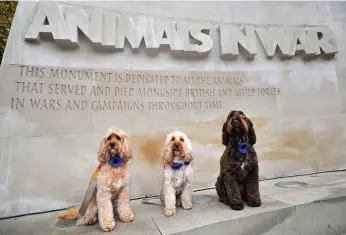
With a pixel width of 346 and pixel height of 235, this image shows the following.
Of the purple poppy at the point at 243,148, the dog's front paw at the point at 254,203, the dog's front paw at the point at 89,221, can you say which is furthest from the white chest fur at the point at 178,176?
the dog's front paw at the point at 89,221

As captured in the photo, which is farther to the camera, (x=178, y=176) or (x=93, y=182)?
(x=178, y=176)

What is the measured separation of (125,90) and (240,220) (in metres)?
2.92

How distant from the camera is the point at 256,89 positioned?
4.89 m

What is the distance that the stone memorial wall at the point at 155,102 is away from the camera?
11.7 feet

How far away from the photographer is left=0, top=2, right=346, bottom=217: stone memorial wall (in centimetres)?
356

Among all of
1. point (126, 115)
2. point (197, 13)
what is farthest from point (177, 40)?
point (126, 115)

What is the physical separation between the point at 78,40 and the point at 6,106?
166 cm

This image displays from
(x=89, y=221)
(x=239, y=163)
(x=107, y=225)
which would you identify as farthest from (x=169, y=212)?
(x=239, y=163)

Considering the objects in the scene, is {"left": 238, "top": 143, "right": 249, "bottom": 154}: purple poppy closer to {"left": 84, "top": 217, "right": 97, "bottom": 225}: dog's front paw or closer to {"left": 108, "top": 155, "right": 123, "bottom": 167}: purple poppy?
{"left": 108, "top": 155, "right": 123, "bottom": 167}: purple poppy

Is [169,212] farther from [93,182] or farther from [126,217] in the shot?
[93,182]

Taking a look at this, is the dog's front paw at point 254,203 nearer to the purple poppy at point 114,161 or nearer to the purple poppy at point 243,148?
the purple poppy at point 243,148

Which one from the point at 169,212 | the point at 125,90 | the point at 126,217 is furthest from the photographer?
the point at 125,90

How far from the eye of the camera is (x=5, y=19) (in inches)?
237

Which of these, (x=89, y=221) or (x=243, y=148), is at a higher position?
(x=243, y=148)
